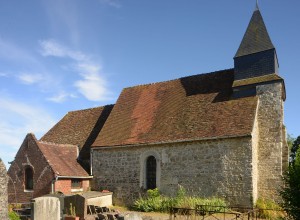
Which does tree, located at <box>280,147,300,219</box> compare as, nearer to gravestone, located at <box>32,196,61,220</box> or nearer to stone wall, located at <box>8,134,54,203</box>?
gravestone, located at <box>32,196,61,220</box>

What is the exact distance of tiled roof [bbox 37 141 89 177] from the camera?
762 inches

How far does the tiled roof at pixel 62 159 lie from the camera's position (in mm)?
19359

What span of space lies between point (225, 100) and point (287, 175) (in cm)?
796

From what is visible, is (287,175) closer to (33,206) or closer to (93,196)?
(33,206)

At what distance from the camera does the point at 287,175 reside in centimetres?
1158

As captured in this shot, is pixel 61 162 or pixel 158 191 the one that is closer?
pixel 158 191

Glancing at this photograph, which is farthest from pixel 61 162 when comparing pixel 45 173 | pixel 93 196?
pixel 93 196

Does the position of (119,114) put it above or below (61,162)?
above

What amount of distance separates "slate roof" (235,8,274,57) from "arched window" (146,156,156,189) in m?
8.59

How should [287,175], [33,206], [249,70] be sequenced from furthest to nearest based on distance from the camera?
[249,70] < [287,175] < [33,206]

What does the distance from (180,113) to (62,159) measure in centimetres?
841

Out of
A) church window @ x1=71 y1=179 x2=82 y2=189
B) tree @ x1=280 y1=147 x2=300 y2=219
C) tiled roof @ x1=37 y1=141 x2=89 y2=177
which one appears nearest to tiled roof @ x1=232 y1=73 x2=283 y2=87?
tree @ x1=280 y1=147 x2=300 y2=219

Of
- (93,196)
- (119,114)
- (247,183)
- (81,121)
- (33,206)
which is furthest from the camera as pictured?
(81,121)

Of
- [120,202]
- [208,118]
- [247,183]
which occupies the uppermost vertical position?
[208,118]
